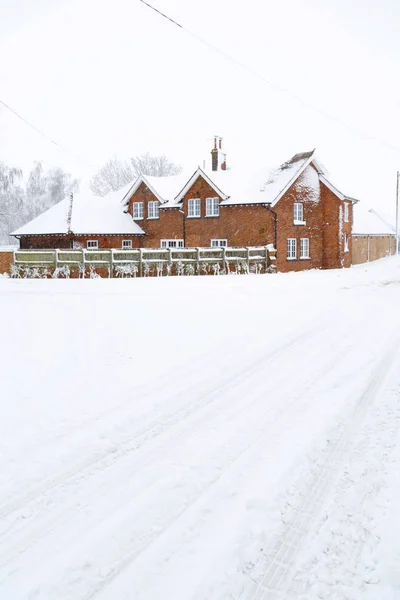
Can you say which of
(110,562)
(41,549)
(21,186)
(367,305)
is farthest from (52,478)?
(21,186)

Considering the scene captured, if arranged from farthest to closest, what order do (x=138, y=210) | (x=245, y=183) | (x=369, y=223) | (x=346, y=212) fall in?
(x=369, y=223) → (x=138, y=210) → (x=346, y=212) → (x=245, y=183)

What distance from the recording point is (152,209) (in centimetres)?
3756

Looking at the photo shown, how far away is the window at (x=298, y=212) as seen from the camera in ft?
113

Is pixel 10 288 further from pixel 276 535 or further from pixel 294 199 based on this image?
pixel 294 199

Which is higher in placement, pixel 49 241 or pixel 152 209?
pixel 152 209

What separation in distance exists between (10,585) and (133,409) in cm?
284

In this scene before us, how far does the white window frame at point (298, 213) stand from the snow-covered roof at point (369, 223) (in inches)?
466

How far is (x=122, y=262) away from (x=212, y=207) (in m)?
12.2

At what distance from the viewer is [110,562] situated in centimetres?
305

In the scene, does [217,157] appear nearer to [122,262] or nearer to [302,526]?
[122,262]

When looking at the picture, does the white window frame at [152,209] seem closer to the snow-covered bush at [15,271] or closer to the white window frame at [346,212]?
the white window frame at [346,212]

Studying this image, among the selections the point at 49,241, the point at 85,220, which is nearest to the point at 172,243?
the point at 85,220

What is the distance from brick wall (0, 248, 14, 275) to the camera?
26.1m

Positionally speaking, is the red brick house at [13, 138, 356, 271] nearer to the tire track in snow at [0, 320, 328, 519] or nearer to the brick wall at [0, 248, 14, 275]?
the brick wall at [0, 248, 14, 275]
